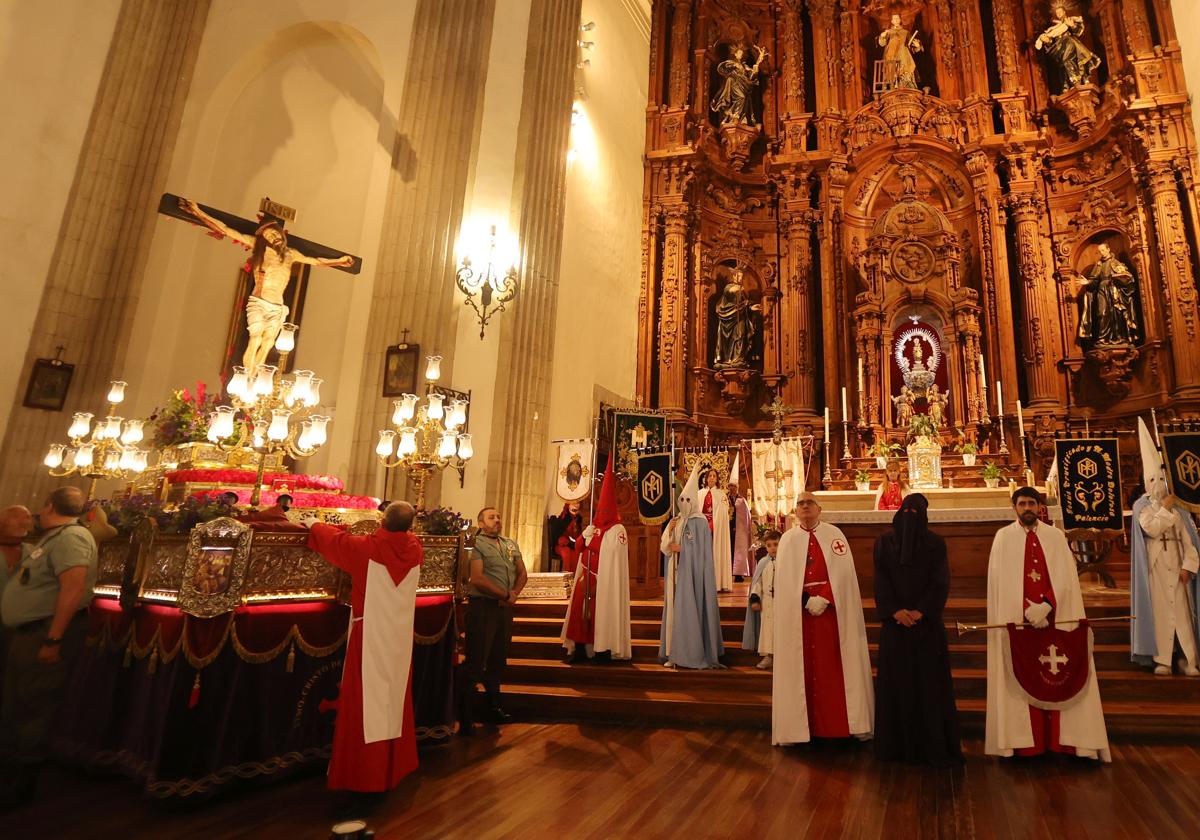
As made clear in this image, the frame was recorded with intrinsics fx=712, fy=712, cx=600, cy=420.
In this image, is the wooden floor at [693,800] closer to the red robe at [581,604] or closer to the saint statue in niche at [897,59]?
the red robe at [581,604]

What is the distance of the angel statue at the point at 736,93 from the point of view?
49.6ft

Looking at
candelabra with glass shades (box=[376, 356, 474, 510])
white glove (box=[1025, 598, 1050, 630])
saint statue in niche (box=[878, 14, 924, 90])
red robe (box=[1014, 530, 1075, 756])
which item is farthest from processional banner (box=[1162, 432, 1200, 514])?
saint statue in niche (box=[878, 14, 924, 90])

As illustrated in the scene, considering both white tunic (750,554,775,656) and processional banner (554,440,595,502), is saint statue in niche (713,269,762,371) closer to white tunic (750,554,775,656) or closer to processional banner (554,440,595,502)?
processional banner (554,440,595,502)

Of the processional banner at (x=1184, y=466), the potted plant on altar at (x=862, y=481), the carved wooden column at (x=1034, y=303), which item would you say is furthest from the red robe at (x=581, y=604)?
the carved wooden column at (x=1034, y=303)

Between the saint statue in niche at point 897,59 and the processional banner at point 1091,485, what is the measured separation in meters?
9.75

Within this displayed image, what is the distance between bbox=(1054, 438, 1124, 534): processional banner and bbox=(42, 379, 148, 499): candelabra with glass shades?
9.38 m

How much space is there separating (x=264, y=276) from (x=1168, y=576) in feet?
28.7

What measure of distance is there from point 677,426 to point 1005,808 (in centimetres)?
937

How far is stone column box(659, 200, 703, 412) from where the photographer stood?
13.1 m

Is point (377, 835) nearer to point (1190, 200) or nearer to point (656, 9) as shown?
point (1190, 200)

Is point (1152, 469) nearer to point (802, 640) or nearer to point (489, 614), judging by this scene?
point (802, 640)

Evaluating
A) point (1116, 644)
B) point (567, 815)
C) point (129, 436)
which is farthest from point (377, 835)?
point (1116, 644)

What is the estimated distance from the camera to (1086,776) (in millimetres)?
4168

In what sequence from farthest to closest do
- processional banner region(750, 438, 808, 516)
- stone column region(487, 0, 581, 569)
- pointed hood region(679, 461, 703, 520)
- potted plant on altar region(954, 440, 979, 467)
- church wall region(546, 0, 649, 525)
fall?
potted plant on altar region(954, 440, 979, 467) < church wall region(546, 0, 649, 525) < processional banner region(750, 438, 808, 516) < stone column region(487, 0, 581, 569) < pointed hood region(679, 461, 703, 520)
